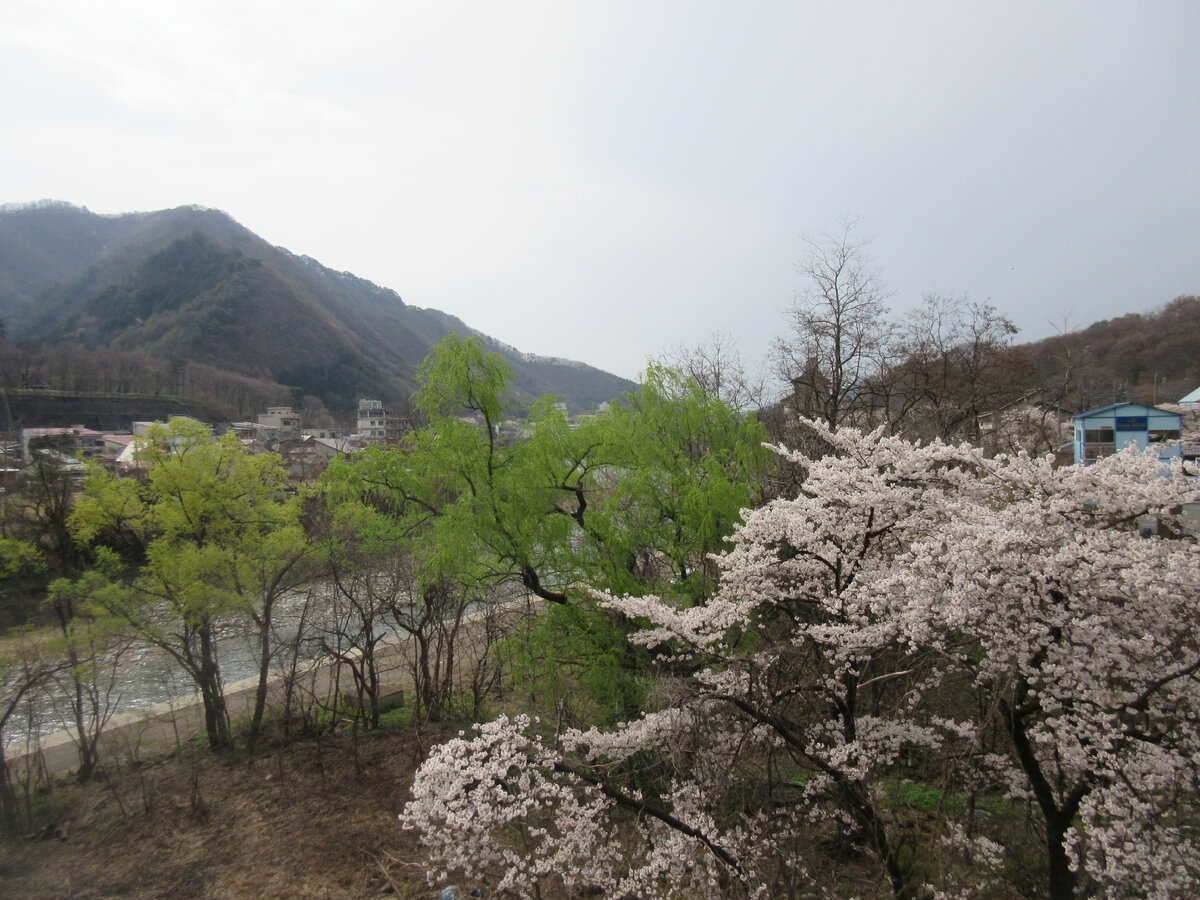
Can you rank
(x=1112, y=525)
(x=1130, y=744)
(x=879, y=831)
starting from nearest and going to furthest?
(x=1130, y=744) → (x=1112, y=525) → (x=879, y=831)

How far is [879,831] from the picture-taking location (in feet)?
15.8

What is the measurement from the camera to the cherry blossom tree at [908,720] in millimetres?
3670

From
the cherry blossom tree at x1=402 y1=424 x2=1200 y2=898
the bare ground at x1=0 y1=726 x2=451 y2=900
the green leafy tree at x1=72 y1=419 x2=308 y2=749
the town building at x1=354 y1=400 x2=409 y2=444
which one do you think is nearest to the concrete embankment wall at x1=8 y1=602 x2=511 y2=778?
the bare ground at x1=0 y1=726 x2=451 y2=900

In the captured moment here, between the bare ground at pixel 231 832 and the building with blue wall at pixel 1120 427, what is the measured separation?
16.7m

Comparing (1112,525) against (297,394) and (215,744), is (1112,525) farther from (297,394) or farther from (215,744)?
(297,394)

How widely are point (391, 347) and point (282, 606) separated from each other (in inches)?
2561

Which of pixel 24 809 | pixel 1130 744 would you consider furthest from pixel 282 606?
pixel 1130 744

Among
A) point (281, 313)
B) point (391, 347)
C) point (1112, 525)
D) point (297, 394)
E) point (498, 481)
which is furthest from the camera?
point (391, 347)

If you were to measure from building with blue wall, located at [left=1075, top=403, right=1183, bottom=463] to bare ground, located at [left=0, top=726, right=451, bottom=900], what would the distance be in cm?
1668

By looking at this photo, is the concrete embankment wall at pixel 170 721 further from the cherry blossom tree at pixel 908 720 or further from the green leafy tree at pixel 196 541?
the cherry blossom tree at pixel 908 720

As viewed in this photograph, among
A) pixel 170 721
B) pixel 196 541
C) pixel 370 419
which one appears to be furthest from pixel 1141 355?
pixel 370 419

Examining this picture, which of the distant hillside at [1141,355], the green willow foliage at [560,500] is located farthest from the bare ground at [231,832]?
the distant hillside at [1141,355]

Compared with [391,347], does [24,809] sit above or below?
below

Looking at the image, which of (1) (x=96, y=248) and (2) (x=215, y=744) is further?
(1) (x=96, y=248)
